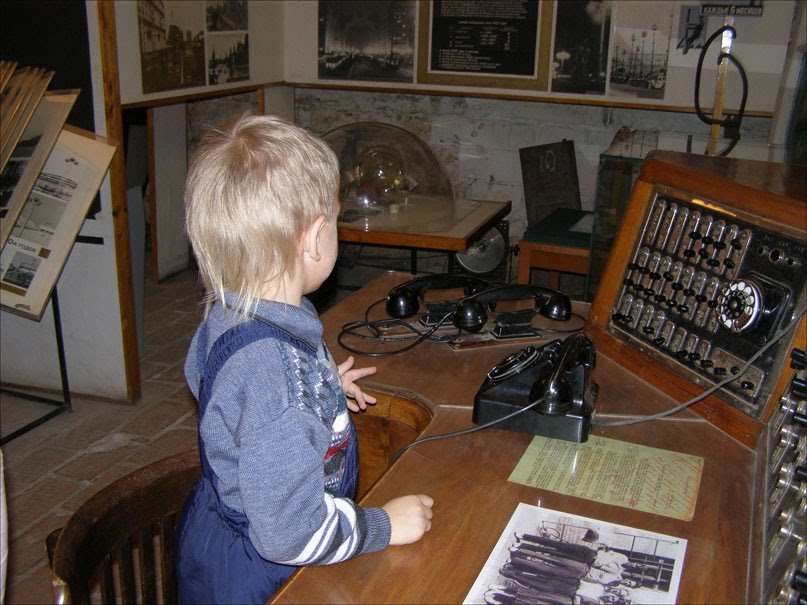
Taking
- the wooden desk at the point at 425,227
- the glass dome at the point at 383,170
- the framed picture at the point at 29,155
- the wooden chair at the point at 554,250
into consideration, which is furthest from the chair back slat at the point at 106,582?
the wooden chair at the point at 554,250

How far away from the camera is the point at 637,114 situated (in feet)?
15.2

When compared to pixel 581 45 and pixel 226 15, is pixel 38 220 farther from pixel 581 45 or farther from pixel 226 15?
pixel 581 45

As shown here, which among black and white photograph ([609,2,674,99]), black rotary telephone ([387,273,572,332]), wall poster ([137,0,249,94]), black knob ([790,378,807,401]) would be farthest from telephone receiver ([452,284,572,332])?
black and white photograph ([609,2,674,99])

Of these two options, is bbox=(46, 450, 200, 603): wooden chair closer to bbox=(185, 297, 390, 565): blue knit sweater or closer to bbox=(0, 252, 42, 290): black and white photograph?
bbox=(185, 297, 390, 565): blue knit sweater

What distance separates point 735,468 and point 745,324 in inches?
9.4

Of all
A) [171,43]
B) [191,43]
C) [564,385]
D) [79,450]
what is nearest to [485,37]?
[191,43]

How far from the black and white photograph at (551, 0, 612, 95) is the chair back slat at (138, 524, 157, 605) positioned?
12.7ft

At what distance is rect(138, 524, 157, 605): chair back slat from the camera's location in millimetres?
1209

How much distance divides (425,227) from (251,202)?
2536 mm

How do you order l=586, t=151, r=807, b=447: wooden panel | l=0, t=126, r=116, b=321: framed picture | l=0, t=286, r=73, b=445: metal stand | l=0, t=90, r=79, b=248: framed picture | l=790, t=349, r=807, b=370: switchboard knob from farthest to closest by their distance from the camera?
l=0, t=286, r=73, b=445: metal stand → l=0, t=126, r=116, b=321: framed picture → l=0, t=90, r=79, b=248: framed picture → l=586, t=151, r=807, b=447: wooden panel → l=790, t=349, r=807, b=370: switchboard knob

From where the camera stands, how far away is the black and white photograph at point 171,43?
3277mm

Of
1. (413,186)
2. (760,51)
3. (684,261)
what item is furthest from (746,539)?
(760,51)

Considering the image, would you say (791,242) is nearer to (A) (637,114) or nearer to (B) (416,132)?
(A) (637,114)

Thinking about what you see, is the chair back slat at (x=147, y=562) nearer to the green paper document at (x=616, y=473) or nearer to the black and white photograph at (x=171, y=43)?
the green paper document at (x=616, y=473)
